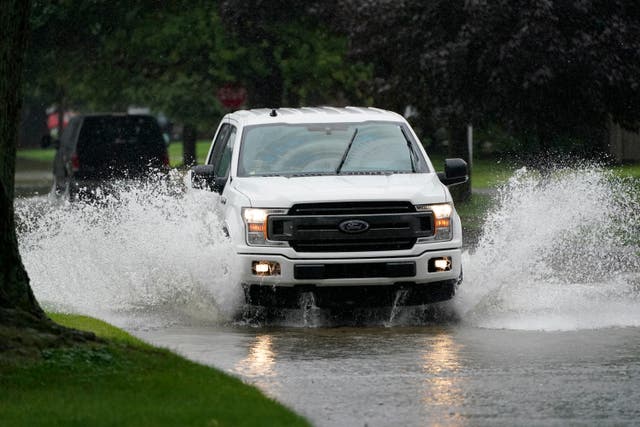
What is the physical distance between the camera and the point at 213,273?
13852 mm

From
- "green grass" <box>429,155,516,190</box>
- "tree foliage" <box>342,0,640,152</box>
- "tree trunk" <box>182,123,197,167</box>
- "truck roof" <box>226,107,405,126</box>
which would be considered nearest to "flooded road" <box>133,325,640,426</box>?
"truck roof" <box>226,107,405,126</box>

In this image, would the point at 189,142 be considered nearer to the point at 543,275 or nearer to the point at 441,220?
the point at 543,275

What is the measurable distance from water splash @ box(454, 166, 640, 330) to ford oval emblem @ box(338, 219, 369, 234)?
4.32 feet

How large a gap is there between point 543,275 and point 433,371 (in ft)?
23.1

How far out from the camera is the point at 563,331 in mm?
13234

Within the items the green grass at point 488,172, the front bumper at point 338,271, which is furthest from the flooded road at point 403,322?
the green grass at point 488,172

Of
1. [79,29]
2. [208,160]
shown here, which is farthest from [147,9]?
[208,160]

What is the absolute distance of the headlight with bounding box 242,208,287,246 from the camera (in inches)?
530

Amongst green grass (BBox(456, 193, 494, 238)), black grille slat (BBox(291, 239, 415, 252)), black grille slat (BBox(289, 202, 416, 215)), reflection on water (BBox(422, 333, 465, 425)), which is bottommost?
reflection on water (BBox(422, 333, 465, 425))

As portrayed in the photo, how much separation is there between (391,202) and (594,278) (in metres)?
4.66

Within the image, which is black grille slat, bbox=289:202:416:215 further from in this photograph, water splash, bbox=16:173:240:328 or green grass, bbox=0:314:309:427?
green grass, bbox=0:314:309:427

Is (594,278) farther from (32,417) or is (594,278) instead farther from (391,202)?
(32,417)

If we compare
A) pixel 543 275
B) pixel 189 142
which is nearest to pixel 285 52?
pixel 189 142

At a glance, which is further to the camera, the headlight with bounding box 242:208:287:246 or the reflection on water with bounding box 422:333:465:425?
the headlight with bounding box 242:208:287:246
